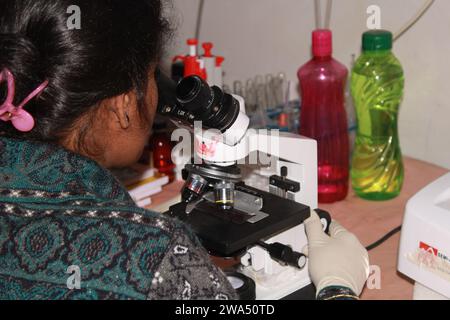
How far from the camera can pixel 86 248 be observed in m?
0.87

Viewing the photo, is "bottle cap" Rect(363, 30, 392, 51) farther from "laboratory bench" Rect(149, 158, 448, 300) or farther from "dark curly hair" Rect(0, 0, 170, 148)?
"dark curly hair" Rect(0, 0, 170, 148)

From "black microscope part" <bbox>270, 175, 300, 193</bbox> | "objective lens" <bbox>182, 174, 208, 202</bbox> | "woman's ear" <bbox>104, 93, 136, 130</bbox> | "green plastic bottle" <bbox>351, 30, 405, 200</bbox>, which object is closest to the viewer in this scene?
"woman's ear" <bbox>104, 93, 136, 130</bbox>

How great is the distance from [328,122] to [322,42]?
0.22 m

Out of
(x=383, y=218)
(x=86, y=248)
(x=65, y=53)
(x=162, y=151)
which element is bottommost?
(x=383, y=218)

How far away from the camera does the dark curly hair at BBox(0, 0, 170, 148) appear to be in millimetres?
895

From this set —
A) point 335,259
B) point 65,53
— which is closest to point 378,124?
point 335,259

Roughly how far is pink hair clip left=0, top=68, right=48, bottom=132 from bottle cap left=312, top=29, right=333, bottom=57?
0.78m

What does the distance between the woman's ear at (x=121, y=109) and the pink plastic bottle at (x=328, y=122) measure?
0.66m

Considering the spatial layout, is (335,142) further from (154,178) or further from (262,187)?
(154,178)

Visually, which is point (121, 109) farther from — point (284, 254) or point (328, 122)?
point (328, 122)

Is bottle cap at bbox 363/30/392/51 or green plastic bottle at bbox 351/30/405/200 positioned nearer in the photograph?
bottle cap at bbox 363/30/392/51

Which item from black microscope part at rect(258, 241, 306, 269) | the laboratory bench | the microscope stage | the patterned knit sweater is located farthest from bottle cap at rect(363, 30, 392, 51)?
the patterned knit sweater

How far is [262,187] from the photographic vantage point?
1354 millimetres
